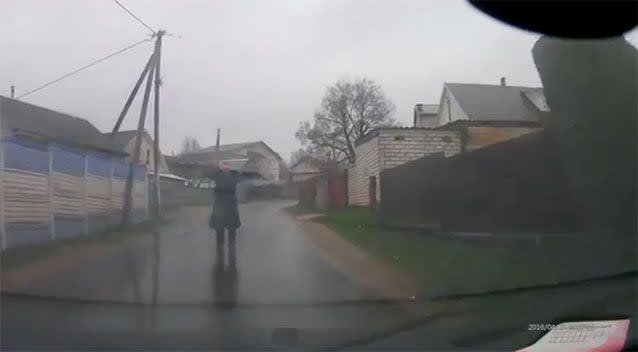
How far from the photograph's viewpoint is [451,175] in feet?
11.7

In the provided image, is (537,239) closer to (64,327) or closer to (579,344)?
(579,344)

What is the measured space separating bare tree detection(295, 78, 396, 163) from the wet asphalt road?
578 mm

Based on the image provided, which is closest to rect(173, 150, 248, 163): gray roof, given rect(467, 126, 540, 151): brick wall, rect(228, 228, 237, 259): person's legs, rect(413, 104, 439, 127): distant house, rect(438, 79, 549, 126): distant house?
rect(228, 228, 237, 259): person's legs

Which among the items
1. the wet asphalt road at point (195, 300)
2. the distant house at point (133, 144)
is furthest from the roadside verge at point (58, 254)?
the distant house at point (133, 144)

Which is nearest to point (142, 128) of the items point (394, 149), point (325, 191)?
point (325, 191)

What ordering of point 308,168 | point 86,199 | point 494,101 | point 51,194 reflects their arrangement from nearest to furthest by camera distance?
point 51,194 < point 86,199 < point 494,101 < point 308,168

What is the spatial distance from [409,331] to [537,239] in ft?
2.99

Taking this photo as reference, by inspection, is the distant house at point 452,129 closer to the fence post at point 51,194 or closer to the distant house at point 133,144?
the distant house at point 133,144

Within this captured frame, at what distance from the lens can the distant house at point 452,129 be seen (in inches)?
134

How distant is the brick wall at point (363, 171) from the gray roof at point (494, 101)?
0.51m

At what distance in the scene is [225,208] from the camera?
3.47 m

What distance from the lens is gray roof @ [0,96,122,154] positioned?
10.3 ft

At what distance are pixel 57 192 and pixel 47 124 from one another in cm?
34

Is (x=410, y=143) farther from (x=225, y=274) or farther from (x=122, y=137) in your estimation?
(x=122, y=137)
